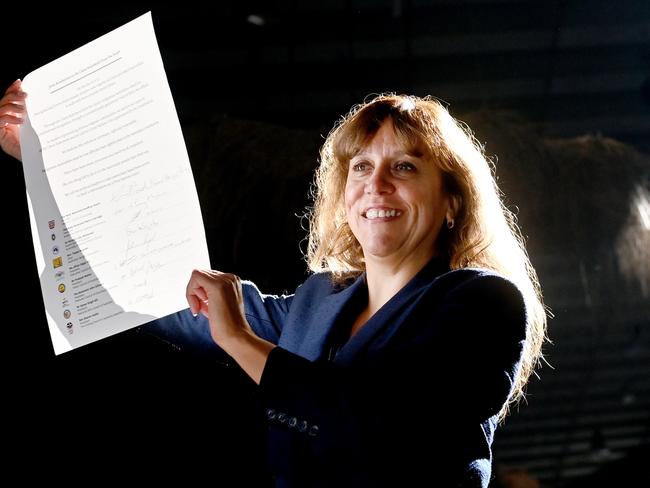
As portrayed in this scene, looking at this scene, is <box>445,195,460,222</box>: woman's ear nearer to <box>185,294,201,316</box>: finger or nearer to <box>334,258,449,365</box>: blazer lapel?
<box>334,258,449,365</box>: blazer lapel

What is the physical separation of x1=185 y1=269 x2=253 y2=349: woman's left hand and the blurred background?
69 cm

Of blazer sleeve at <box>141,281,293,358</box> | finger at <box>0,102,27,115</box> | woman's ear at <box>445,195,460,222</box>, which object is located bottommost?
blazer sleeve at <box>141,281,293,358</box>

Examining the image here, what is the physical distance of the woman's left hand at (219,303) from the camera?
2.95 ft

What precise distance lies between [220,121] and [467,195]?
3.79 feet

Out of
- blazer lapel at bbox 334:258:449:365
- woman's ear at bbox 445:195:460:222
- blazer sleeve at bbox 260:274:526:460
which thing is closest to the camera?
blazer sleeve at bbox 260:274:526:460

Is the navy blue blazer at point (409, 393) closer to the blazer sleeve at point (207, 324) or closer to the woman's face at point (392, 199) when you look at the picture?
the woman's face at point (392, 199)

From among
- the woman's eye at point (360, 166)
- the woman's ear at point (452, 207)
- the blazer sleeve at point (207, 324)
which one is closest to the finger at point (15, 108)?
the blazer sleeve at point (207, 324)

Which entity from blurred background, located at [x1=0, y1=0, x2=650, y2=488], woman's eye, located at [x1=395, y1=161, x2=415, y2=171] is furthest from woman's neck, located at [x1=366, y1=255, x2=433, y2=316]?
blurred background, located at [x1=0, y1=0, x2=650, y2=488]

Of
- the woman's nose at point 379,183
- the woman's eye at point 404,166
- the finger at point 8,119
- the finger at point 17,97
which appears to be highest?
the finger at point 17,97

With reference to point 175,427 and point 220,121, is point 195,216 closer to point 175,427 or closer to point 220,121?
point 175,427

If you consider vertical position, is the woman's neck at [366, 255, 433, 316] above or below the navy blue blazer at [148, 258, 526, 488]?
above

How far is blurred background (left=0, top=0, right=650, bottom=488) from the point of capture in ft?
5.44

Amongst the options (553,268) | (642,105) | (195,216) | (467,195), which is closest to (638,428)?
(553,268)

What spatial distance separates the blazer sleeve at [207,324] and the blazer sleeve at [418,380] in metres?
0.24
